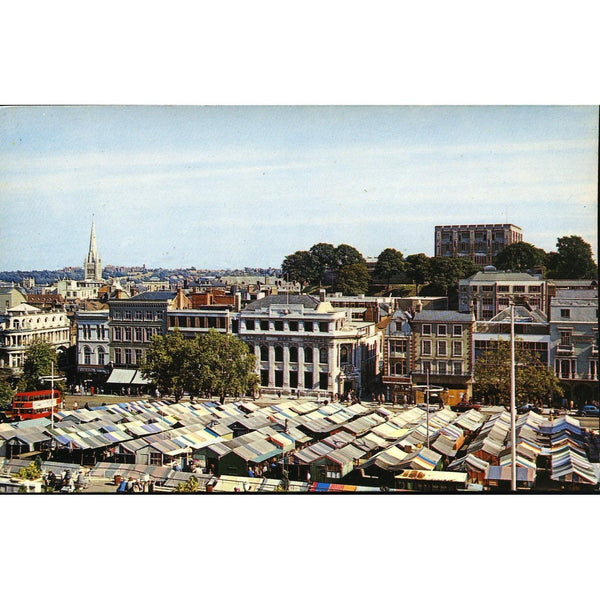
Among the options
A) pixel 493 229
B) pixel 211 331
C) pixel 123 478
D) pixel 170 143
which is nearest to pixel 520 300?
pixel 493 229

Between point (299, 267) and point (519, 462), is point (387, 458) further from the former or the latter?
point (299, 267)

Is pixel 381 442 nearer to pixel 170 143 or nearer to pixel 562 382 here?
pixel 562 382

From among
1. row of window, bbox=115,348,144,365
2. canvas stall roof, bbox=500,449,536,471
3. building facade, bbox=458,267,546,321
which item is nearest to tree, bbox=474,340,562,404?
→ building facade, bbox=458,267,546,321

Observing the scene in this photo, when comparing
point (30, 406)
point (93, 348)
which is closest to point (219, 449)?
point (93, 348)

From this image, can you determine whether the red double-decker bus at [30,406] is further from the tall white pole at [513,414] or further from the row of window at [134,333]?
the tall white pole at [513,414]

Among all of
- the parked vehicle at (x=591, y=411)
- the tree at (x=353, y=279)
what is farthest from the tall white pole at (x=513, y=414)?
the tree at (x=353, y=279)

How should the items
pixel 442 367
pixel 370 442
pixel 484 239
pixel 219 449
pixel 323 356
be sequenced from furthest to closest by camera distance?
pixel 323 356
pixel 442 367
pixel 370 442
pixel 219 449
pixel 484 239

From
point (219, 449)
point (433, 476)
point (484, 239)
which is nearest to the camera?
point (433, 476)
